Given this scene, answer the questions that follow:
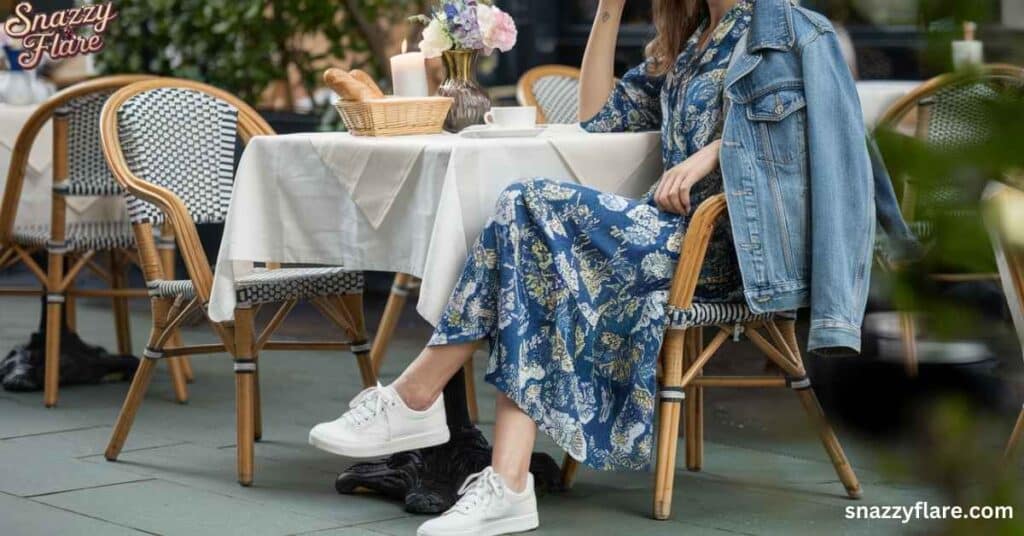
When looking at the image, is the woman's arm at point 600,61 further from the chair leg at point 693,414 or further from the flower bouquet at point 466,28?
the chair leg at point 693,414

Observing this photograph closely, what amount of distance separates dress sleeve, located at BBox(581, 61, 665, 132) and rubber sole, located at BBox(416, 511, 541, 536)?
86 centimetres

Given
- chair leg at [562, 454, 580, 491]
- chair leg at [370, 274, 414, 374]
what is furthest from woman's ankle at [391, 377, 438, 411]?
chair leg at [370, 274, 414, 374]

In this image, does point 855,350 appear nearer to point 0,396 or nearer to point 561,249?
point 561,249

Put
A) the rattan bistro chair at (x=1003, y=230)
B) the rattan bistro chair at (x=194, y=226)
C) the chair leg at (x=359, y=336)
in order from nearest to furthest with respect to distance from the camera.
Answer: the rattan bistro chair at (x=1003, y=230) < the rattan bistro chair at (x=194, y=226) < the chair leg at (x=359, y=336)

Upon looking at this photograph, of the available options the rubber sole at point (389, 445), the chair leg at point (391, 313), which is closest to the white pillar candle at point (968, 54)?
the rubber sole at point (389, 445)

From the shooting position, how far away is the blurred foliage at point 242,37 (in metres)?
6.05

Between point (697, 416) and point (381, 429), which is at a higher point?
point (381, 429)

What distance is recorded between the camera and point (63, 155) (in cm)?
383

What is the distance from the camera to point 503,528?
2.53m

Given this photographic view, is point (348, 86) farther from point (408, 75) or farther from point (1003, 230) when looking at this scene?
point (1003, 230)

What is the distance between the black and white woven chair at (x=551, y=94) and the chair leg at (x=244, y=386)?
4.69 feet

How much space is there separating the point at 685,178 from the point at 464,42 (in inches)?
28.6

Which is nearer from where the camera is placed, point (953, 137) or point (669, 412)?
point (953, 137)

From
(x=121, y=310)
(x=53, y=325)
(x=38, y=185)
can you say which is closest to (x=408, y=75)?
(x=53, y=325)
